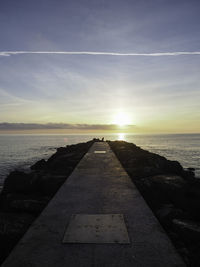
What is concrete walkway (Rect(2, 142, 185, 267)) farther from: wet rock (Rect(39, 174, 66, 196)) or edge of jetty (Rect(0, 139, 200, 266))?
wet rock (Rect(39, 174, 66, 196))

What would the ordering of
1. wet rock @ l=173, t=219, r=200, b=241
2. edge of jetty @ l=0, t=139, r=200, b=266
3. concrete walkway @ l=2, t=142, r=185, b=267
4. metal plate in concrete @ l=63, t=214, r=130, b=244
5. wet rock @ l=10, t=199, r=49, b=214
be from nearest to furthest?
concrete walkway @ l=2, t=142, r=185, b=267 < metal plate in concrete @ l=63, t=214, r=130, b=244 < edge of jetty @ l=0, t=139, r=200, b=266 < wet rock @ l=173, t=219, r=200, b=241 < wet rock @ l=10, t=199, r=49, b=214

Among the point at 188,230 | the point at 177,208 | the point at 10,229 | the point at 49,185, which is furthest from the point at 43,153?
the point at 188,230

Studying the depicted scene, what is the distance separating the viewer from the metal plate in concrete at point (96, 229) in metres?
3.29

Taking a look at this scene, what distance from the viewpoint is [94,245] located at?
314 centimetres

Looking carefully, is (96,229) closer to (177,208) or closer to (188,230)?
(188,230)

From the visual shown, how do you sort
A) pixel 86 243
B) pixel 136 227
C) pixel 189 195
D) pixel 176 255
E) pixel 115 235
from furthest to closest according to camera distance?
pixel 189 195
pixel 136 227
pixel 115 235
pixel 86 243
pixel 176 255

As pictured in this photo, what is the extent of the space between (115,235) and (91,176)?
4.51m

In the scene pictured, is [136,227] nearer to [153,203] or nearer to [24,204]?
[153,203]

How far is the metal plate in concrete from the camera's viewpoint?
10.8ft

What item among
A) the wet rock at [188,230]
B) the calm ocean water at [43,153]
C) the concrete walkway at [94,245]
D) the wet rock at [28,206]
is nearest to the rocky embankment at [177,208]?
the wet rock at [188,230]

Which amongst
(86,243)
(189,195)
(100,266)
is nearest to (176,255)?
(100,266)

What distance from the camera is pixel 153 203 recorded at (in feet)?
19.8

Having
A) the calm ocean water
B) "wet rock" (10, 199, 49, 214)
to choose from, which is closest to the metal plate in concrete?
"wet rock" (10, 199, 49, 214)

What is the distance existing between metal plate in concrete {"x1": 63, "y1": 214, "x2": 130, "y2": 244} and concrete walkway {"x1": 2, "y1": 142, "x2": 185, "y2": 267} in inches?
4.2
